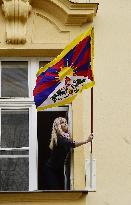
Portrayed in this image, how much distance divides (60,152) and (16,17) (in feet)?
5.76

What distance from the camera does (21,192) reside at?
1003 centimetres

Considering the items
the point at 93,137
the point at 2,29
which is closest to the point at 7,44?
the point at 2,29

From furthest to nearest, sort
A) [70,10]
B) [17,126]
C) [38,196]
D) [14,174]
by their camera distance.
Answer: [70,10] → [17,126] → [14,174] → [38,196]

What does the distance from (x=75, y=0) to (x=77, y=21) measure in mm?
271

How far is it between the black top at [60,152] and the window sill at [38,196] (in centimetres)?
54

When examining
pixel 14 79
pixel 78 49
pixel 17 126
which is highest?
pixel 78 49

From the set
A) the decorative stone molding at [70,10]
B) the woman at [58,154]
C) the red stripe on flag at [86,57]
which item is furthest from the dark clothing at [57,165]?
the decorative stone molding at [70,10]

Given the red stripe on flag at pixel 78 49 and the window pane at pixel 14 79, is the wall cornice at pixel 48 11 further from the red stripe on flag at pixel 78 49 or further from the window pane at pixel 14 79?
the red stripe on flag at pixel 78 49

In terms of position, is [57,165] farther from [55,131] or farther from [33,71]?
[33,71]

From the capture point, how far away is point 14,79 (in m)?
11.1

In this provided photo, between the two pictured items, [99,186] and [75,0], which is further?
[75,0]

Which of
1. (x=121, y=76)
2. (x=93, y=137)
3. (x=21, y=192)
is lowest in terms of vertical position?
(x=21, y=192)

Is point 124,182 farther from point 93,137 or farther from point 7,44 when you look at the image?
point 7,44

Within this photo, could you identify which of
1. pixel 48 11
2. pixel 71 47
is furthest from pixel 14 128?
pixel 48 11
